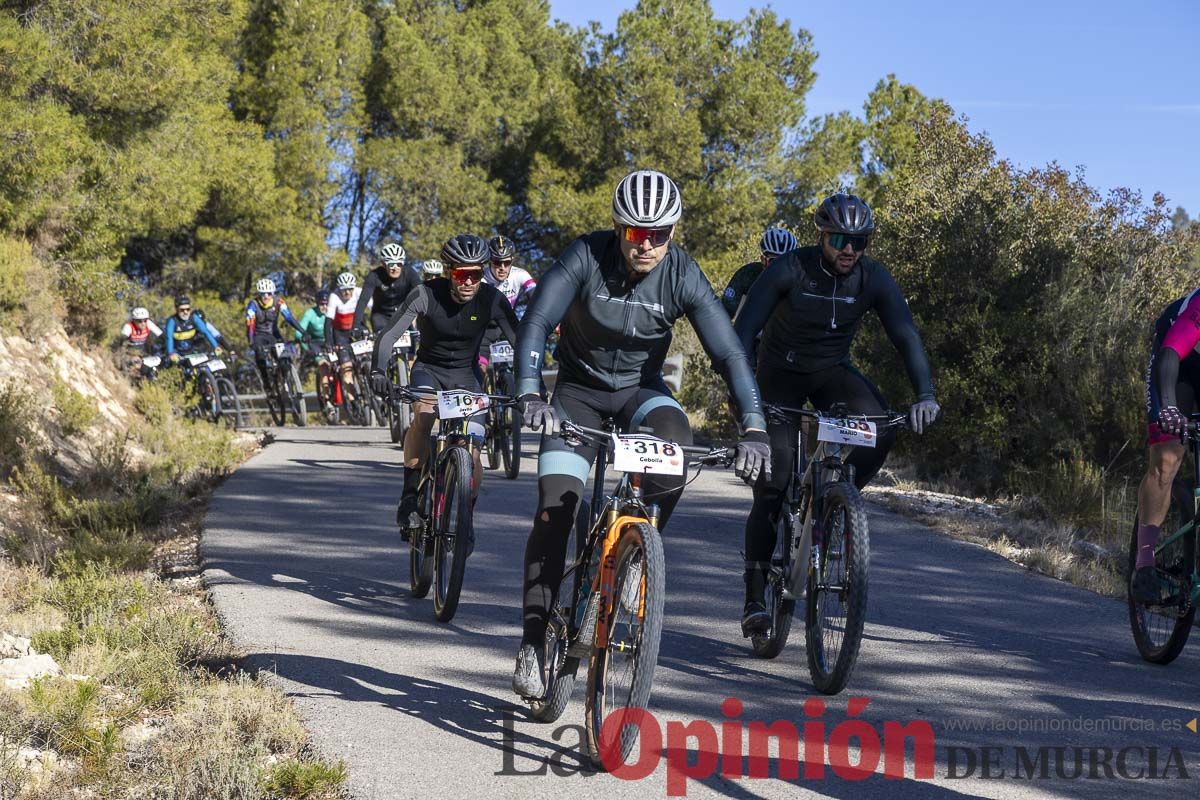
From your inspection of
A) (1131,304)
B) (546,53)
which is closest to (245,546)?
(1131,304)

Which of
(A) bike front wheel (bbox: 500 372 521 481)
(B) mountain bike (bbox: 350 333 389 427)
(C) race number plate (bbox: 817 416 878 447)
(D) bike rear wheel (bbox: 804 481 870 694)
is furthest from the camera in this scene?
(B) mountain bike (bbox: 350 333 389 427)

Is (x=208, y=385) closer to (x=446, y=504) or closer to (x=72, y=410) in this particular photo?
(x=72, y=410)

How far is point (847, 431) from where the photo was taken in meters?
6.36

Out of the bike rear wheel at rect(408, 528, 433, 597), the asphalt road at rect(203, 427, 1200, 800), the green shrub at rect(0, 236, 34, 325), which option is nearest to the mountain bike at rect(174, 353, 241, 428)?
the green shrub at rect(0, 236, 34, 325)

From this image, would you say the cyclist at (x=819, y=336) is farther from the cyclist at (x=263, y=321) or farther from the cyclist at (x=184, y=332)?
the cyclist at (x=263, y=321)

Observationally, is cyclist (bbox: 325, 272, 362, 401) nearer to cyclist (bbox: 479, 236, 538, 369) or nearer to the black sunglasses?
cyclist (bbox: 479, 236, 538, 369)

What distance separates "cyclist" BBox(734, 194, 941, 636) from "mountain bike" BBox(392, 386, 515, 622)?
148cm

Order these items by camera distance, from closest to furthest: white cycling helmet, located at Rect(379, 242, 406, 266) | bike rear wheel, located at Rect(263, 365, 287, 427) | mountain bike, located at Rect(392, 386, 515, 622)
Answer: mountain bike, located at Rect(392, 386, 515, 622) → white cycling helmet, located at Rect(379, 242, 406, 266) → bike rear wheel, located at Rect(263, 365, 287, 427)

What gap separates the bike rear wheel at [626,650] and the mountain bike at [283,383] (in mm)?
17695

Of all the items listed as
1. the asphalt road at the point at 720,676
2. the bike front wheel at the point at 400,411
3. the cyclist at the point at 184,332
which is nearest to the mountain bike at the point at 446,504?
the asphalt road at the point at 720,676

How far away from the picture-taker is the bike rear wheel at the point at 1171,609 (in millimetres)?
6574

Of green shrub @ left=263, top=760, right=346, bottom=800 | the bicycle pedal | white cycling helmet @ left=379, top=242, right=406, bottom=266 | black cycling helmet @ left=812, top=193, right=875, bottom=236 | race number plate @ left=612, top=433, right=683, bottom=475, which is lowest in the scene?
green shrub @ left=263, top=760, right=346, bottom=800

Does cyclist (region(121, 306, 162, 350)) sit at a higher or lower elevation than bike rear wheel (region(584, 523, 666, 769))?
higher

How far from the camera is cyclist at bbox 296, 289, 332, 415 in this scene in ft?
70.5
